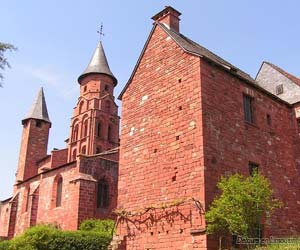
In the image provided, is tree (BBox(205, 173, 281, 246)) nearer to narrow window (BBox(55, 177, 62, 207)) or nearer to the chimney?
the chimney

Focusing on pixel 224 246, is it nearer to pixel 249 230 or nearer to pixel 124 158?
pixel 249 230

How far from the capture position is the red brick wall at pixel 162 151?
14.1 meters

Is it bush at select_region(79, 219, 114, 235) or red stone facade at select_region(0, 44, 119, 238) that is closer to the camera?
bush at select_region(79, 219, 114, 235)

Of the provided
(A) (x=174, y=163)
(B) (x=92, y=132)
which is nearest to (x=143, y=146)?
(A) (x=174, y=163)

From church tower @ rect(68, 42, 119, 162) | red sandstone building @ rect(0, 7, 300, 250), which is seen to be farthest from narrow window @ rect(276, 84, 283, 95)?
church tower @ rect(68, 42, 119, 162)

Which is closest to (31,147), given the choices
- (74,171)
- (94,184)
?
(74,171)

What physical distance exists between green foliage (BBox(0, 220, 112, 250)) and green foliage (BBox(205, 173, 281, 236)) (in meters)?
8.59

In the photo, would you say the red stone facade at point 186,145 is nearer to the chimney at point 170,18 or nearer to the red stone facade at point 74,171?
the chimney at point 170,18

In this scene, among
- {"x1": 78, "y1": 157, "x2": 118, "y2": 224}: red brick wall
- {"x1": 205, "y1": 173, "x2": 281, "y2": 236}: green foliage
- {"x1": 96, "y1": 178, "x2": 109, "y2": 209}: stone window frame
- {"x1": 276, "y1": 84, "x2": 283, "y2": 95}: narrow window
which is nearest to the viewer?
{"x1": 205, "y1": 173, "x2": 281, "y2": 236}: green foliage

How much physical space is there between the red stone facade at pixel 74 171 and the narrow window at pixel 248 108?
1283 centimetres

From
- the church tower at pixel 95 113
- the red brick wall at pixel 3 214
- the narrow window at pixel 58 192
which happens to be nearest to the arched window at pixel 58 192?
the narrow window at pixel 58 192

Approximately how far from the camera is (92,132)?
152 feet

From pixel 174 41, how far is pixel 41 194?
20046 mm

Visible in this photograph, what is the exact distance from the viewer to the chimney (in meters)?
19.7
